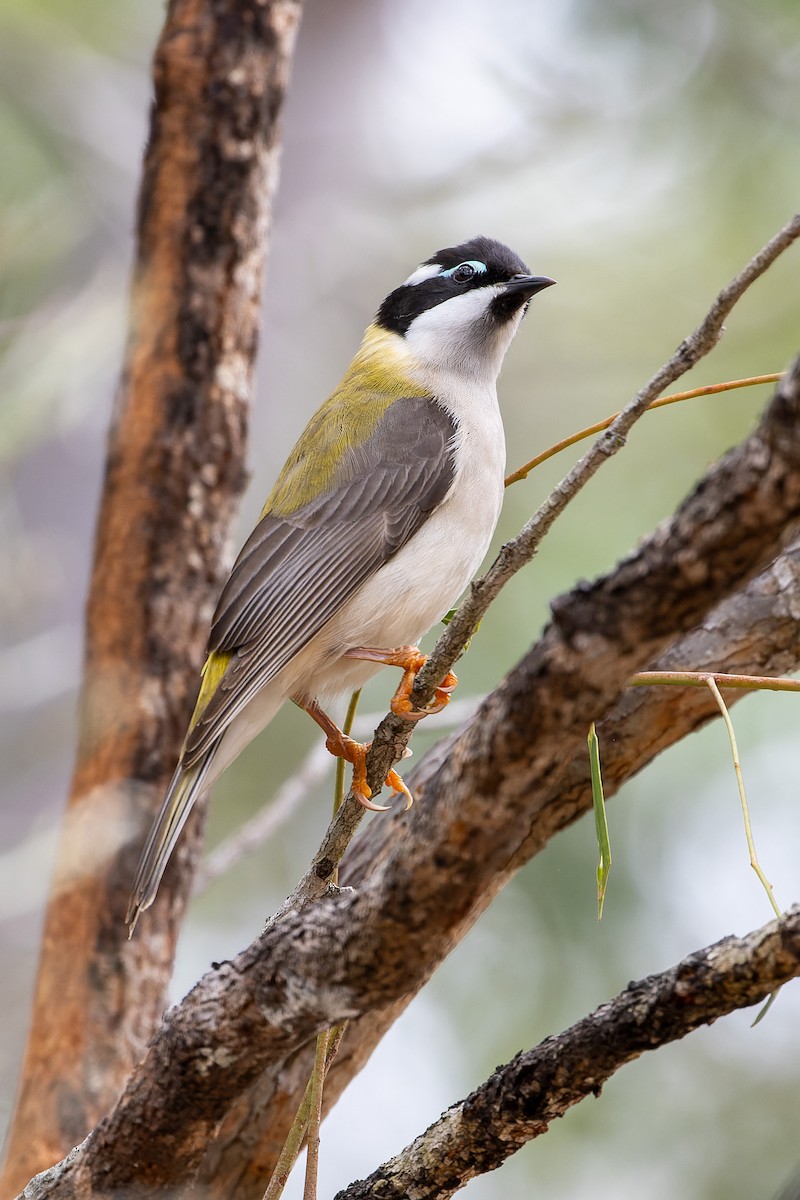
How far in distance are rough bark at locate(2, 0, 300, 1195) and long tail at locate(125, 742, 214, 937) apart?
602 mm

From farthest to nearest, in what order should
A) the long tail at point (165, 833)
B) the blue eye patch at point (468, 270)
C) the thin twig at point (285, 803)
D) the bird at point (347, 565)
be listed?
1. the blue eye patch at point (468, 270)
2. the thin twig at point (285, 803)
3. the bird at point (347, 565)
4. the long tail at point (165, 833)

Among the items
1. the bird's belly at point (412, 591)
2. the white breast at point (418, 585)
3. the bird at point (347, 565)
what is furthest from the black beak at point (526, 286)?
the bird's belly at point (412, 591)

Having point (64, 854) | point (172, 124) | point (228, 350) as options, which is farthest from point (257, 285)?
point (64, 854)

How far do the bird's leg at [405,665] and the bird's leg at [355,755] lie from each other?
0.15 metres

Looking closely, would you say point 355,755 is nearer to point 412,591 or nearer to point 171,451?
point 412,591

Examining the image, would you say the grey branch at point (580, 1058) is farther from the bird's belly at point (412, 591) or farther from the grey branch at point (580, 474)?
the bird's belly at point (412, 591)

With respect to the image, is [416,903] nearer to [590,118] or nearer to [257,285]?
[257,285]

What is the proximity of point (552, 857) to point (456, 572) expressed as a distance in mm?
4058

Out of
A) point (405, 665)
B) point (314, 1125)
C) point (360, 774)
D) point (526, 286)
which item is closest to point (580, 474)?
point (360, 774)

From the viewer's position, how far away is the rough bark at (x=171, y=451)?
12.7ft

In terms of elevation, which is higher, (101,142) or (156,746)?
(101,142)

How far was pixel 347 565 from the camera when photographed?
3.61m

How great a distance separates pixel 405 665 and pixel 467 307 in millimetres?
1588

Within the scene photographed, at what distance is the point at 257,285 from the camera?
4141 mm
